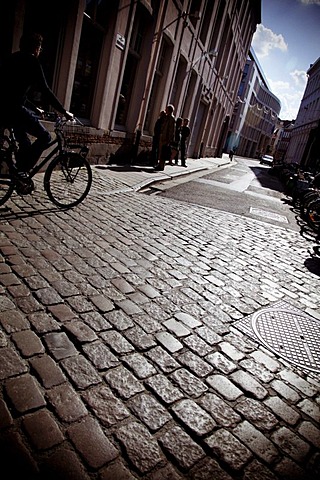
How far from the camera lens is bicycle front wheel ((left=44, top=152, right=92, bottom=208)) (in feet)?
15.6

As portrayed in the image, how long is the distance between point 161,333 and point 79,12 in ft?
23.7

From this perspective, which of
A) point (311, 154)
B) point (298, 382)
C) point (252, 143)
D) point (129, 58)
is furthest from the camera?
point (252, 143)

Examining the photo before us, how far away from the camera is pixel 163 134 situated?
10.8 metres

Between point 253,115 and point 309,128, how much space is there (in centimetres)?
3641

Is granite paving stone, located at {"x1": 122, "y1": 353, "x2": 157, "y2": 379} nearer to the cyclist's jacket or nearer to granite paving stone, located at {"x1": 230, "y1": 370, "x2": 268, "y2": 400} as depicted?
granite paving stone, located at {"x1": 230, "y1": 370, "x2": 268, "y2": 400}

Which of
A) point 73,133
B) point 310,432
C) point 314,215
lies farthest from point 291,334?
point 73,133

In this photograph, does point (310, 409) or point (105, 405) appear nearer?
point (105, 405)

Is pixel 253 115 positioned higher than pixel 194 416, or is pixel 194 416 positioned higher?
pixel 253 115

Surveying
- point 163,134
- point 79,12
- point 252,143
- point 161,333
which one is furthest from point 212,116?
point 252,143

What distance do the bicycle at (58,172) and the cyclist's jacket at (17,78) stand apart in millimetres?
355

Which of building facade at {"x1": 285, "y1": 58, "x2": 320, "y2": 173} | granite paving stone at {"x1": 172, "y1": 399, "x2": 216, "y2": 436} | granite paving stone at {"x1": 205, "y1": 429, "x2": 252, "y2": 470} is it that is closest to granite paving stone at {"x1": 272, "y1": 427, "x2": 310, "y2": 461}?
granite paving stone at {"x1": 205, "y1": 429, "x2": 252, "y2": 470}

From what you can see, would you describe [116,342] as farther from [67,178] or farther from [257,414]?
[67,178]

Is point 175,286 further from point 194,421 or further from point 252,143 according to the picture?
point 252,143

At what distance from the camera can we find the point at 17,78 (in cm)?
390
